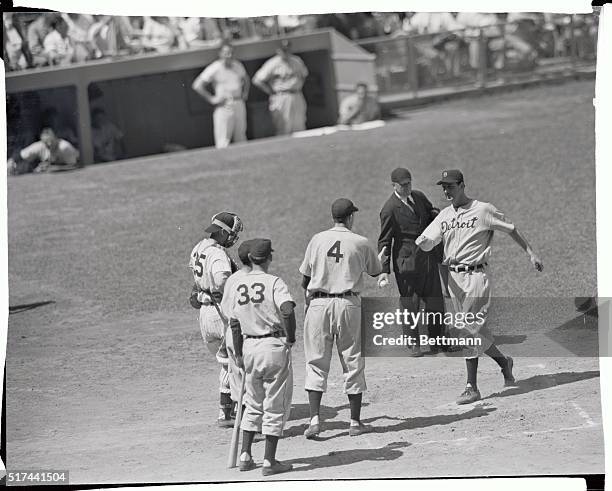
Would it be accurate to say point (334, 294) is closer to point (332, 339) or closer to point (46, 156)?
point (332, 339)

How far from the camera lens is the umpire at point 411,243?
314 inches

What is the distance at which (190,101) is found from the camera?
32.4 feet

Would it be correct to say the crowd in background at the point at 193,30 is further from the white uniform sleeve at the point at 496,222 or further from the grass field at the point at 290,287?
the white uniform sleeve at the point at 496,222

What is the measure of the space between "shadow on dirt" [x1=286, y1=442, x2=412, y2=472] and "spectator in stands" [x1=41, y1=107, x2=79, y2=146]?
3.59 m

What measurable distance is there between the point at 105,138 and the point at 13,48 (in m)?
1.50

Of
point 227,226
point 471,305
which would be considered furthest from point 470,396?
point 227,226

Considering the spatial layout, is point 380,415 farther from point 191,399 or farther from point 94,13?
point 94,13

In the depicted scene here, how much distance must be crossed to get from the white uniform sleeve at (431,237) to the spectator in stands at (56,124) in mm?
3255

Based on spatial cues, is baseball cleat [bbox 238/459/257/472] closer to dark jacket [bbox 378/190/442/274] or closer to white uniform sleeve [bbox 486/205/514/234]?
dark jacket [bbox 378/190/442/274]

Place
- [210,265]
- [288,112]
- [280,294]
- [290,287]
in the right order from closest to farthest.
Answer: [280,294] → [210,265] → [290,287] → [288,112]

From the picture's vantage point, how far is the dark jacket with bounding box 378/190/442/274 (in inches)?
314

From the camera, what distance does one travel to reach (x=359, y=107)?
37.0ft

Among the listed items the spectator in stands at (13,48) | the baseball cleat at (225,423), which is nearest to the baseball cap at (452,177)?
the baseball cleat at (225,423)

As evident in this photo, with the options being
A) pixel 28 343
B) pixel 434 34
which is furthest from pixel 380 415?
pixel 434 34
